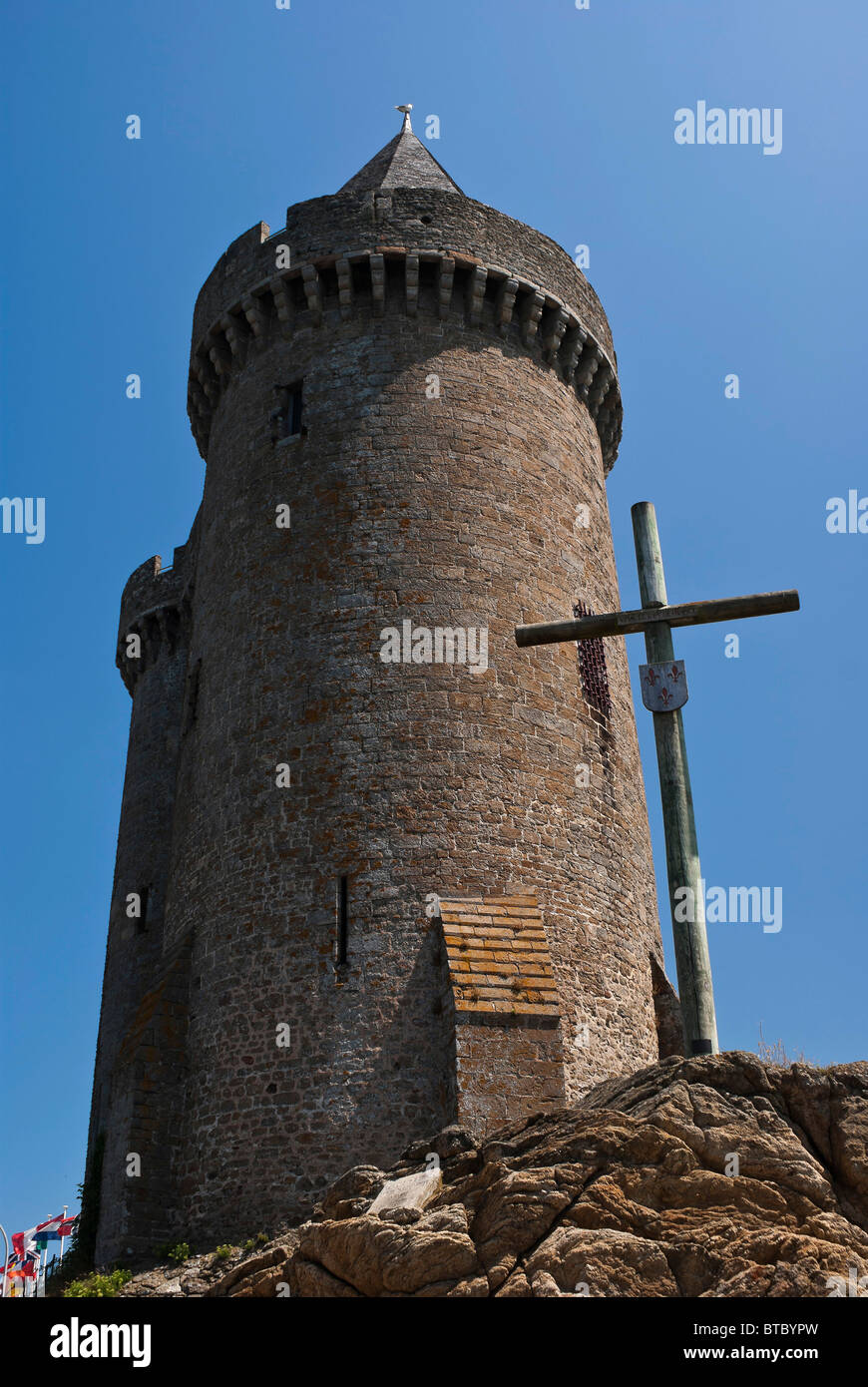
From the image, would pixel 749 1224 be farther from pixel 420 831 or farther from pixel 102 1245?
pixel 102 1245

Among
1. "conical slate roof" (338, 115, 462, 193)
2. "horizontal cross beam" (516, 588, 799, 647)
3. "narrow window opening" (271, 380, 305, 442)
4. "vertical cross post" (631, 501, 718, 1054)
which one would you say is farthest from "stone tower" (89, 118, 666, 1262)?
"horizontal cross beam" (516, 588, 799, 647)

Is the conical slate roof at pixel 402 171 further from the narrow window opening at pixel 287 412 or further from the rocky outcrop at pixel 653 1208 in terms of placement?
the rocky outcrop at pixel 653 1208

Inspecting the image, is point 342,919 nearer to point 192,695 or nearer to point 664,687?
point 192,695

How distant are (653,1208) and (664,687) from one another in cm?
424

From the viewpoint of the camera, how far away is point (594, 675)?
54.2ft

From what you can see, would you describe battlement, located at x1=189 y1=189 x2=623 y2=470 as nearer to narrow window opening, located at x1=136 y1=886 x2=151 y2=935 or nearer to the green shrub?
narrow window opening, located at x1=136 y1=886 x2=151 y2=935

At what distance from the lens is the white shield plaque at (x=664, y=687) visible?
9.83 metres

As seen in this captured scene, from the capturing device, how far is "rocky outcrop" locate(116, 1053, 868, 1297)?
21.5ft

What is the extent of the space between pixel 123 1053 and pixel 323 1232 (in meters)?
6.88

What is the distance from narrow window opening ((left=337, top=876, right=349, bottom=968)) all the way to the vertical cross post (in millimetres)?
4797

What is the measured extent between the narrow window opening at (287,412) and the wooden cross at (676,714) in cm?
733

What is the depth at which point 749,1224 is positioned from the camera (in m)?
6.76

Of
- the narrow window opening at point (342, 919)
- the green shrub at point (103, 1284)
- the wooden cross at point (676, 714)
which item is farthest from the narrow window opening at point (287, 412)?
the green shrub at point (103, 1284)
